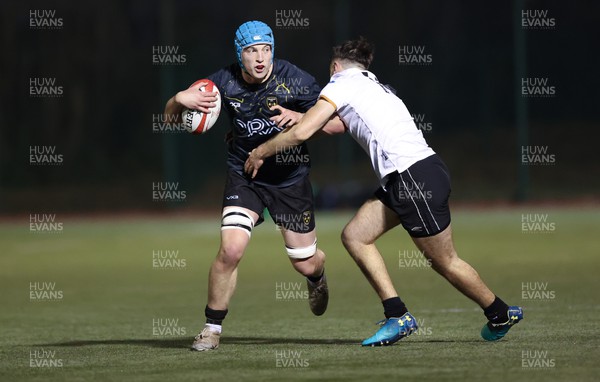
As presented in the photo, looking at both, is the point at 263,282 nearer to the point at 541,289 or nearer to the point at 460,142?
the point at 541,289

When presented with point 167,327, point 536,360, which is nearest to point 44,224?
point 167,327

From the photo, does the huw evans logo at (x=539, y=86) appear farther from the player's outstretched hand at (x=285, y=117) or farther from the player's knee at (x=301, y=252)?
the player's outstretched hand at (x=285, y=117)

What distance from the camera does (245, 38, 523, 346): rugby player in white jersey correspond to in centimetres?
708

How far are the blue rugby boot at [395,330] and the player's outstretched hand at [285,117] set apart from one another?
151 cm

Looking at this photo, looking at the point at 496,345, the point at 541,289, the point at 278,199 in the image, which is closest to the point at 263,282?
the point at 541,289

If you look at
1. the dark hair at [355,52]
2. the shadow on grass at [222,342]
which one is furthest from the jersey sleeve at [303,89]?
the shadow on grass at [222,342]

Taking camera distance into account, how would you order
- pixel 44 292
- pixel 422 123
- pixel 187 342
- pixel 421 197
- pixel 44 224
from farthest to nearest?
pixel 422 123 → pixel 44 224 → pixel 44 292 → pixel 187 342 → pixel 421 197

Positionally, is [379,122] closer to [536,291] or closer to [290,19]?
[536,291]

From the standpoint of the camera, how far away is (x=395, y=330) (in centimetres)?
718

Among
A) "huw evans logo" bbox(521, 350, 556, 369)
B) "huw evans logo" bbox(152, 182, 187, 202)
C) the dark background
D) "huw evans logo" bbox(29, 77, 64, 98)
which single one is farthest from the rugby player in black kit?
"huw evans logo" bbox(29, 77, 64, 98)

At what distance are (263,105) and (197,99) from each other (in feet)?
1.60

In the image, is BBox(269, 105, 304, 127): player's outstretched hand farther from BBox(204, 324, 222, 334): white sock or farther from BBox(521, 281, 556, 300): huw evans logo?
BBox(521, 281, 556, 300): huw evans logo

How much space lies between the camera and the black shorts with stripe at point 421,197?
705 centimetres

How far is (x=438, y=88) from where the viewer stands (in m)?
25.1
